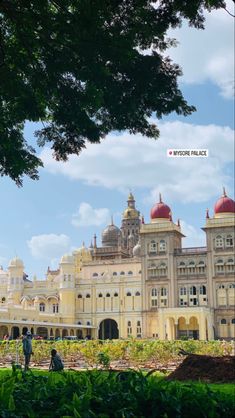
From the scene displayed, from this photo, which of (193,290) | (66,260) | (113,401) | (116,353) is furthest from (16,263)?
(113,401)

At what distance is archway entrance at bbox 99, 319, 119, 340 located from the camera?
2655 inches

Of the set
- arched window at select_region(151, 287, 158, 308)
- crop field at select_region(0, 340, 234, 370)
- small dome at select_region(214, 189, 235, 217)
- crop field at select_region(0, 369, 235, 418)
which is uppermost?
small dome at select_region(214, 189, 235, 217)

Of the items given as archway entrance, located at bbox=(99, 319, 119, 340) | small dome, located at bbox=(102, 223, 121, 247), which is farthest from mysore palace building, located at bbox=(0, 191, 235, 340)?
small dome, located at bbox=(102, 223, 121, 247)

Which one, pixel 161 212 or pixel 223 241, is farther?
pixel 161 212

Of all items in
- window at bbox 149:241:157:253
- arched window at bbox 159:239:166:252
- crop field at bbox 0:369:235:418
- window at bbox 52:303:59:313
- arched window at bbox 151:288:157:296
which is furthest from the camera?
window at bbox 52:303:59:313

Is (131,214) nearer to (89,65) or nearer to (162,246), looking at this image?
(162,246)

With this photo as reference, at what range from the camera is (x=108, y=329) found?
67562 mm

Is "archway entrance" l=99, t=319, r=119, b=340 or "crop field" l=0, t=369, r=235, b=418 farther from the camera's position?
"archway entrance" l=99, t=319, r=119, b=340

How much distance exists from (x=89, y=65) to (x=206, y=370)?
6.88 m

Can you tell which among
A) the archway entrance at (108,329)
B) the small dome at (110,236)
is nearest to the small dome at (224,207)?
the archway entrance at (108,329)

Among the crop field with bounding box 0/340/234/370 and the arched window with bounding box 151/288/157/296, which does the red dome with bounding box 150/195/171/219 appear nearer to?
the arched window with bounding box 151/288/157/296

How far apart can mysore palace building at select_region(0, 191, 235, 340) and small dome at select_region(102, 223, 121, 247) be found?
37.4 ft

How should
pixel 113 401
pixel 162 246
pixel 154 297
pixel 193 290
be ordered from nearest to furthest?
pixel 113 401, pixel 193 290, pixel 154 297, pixel 162 246

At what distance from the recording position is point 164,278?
206 feet
